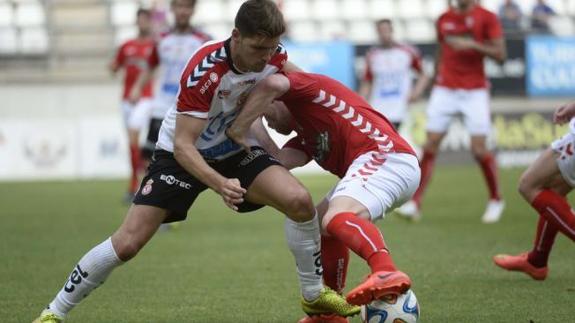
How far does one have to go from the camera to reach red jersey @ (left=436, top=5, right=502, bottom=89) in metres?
11.7

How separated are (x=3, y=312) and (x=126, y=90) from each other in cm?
985

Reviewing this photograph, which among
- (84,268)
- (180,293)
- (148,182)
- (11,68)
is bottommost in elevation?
(11,68)

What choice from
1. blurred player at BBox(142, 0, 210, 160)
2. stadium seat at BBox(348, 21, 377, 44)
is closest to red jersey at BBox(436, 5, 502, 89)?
blurred player at BBox(142, 0, 210, 160)

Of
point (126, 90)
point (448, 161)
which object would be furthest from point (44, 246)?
point (448, 161)

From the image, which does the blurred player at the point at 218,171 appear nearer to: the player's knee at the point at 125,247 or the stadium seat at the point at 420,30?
the player's knee at the point at 125,247

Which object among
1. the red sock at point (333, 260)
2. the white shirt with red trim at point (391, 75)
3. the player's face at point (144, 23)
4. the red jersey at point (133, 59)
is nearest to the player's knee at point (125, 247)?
the red sock at point (333, 260)

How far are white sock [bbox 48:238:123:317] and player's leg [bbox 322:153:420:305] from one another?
3.81 feet

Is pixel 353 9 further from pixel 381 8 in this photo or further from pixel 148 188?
pixel 148 188

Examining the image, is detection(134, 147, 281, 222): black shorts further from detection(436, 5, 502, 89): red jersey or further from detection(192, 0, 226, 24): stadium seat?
detection(192, 0, 226, 24): stadium seat

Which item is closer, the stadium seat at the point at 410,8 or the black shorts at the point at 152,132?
the black shorts at the point at 152,132

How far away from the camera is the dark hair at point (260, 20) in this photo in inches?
199

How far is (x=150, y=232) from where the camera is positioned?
18.0 feet

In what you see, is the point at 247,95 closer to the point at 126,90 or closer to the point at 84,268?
the point at 84,268

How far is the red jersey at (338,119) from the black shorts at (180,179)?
0.32 m
